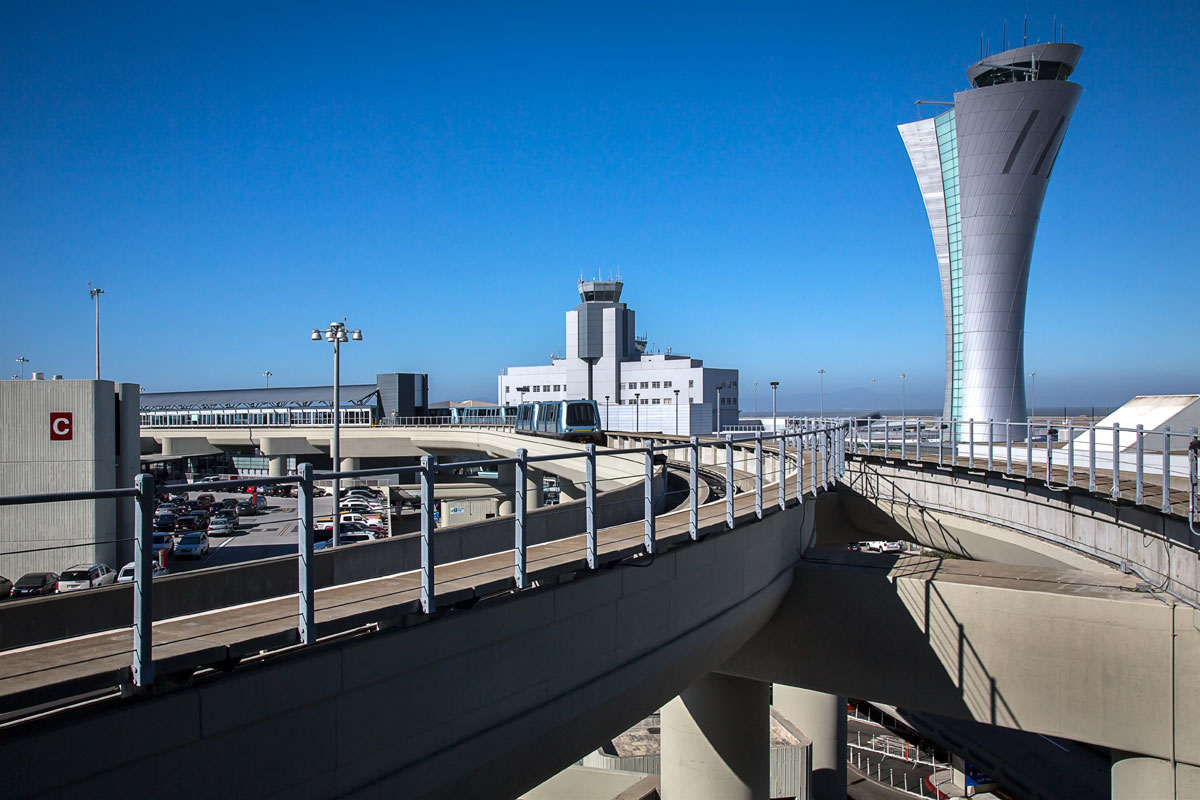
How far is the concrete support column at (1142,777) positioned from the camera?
34.6 ft

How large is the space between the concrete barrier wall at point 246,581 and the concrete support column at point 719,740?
6056mm

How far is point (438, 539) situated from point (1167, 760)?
10.3m

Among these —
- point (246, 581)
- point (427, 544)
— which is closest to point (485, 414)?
point (246, 581)

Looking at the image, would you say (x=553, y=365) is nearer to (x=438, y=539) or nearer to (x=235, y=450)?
(x=235, y=450)

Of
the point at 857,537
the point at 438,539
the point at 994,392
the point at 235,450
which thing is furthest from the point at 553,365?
the point at 438,539

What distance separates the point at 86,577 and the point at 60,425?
887 inches

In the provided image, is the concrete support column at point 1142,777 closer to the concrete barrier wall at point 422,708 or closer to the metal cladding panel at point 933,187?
the concrete barrier wall at point 422,708

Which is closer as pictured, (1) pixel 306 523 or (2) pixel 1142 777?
(1) pixel 306 523

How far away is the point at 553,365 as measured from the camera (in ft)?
298

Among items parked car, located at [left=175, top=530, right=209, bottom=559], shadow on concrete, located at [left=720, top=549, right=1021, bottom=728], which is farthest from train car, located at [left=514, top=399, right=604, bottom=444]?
parked car, located at [left=175, top=530, right=209, bottom=559]

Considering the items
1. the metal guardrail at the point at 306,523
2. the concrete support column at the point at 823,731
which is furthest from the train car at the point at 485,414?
the metal guardrail at the point at 306,523

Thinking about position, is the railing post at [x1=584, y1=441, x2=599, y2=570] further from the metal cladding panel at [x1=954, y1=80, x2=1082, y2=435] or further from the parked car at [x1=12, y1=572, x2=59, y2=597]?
the metal cladding panel at [x1=954, y1=80, x2=1082, y2=435]

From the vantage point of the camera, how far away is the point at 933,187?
49.9 meters

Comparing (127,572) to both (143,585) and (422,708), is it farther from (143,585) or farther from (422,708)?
(422,708)
